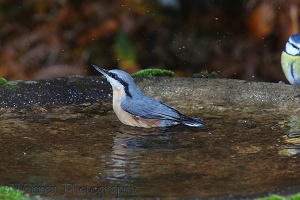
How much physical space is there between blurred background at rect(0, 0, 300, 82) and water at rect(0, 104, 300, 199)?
3.28m

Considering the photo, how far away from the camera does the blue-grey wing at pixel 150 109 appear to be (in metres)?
6.07

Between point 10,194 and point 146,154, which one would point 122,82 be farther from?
point 10,194

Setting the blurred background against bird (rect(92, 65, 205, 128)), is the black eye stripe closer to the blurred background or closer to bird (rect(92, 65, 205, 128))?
bird (rect(92, 65, 205, 128))

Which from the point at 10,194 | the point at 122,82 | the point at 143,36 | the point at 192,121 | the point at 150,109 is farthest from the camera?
the point at 143,36

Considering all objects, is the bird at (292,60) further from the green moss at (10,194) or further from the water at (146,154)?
the green moss at (10,194)

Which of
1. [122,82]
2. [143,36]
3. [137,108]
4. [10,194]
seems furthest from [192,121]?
[143,36]

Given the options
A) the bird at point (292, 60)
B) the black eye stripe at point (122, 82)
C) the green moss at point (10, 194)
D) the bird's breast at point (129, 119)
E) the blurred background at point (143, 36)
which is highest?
the blurred background at point (143, 36)

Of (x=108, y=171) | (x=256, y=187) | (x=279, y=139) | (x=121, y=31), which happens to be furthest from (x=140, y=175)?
(x=121, y=31)

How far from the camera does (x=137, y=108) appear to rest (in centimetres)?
623

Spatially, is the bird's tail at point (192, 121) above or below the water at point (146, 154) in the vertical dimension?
above

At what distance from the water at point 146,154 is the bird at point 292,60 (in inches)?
61.9

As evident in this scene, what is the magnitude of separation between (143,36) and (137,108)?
398 centimetres

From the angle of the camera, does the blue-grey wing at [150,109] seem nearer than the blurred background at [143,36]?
Yes

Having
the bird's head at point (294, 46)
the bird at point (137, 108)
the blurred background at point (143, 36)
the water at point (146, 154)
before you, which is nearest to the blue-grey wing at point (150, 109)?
the bird at point (137, 108)
